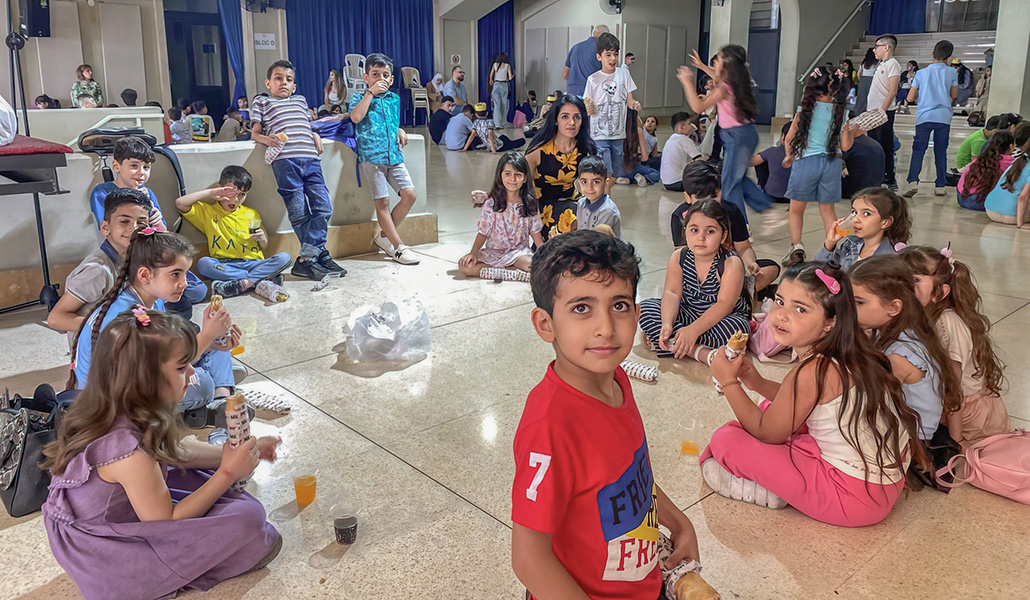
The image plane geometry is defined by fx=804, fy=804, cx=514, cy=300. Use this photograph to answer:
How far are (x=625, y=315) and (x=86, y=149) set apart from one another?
14.3 ft

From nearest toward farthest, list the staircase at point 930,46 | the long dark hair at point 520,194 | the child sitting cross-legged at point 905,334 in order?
the child sitting cross-legged at point 905,334 → the long dark hair at point 520,194 → the staircase at point 930,46

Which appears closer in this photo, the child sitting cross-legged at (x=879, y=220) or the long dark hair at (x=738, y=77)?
the child sitting cross-legged at (x=879, y=220)

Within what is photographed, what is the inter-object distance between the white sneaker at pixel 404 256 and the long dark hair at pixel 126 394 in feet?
12.7

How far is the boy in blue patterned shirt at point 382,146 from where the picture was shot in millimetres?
5758

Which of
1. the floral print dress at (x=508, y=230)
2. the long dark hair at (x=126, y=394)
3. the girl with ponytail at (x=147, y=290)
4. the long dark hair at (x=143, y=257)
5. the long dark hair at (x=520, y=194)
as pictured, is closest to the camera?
the long dark hair at (x=126, y=394)

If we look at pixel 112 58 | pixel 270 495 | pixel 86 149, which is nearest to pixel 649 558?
pixel 270 495

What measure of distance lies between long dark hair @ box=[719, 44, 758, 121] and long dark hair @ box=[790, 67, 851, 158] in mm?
475

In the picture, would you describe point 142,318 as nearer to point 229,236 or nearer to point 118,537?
point 118,537

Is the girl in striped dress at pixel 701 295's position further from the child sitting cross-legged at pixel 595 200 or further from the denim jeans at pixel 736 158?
the denim jeans at pixel 736 158

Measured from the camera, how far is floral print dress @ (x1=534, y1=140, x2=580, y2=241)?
18.5ft

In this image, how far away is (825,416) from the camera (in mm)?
2367

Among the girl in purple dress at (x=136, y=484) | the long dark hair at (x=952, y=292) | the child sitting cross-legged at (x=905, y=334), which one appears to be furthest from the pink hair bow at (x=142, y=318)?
the long dark hair at (x=952, y=292)

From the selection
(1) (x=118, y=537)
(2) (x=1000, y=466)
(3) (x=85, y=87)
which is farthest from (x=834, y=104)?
(3) (x=85, y=87)

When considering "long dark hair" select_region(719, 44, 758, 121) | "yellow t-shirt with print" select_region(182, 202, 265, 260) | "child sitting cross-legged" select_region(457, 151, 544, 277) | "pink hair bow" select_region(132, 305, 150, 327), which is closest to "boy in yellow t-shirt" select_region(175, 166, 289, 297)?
"yellow t-shirt with print" select_region(182, 202, 265, 260)
